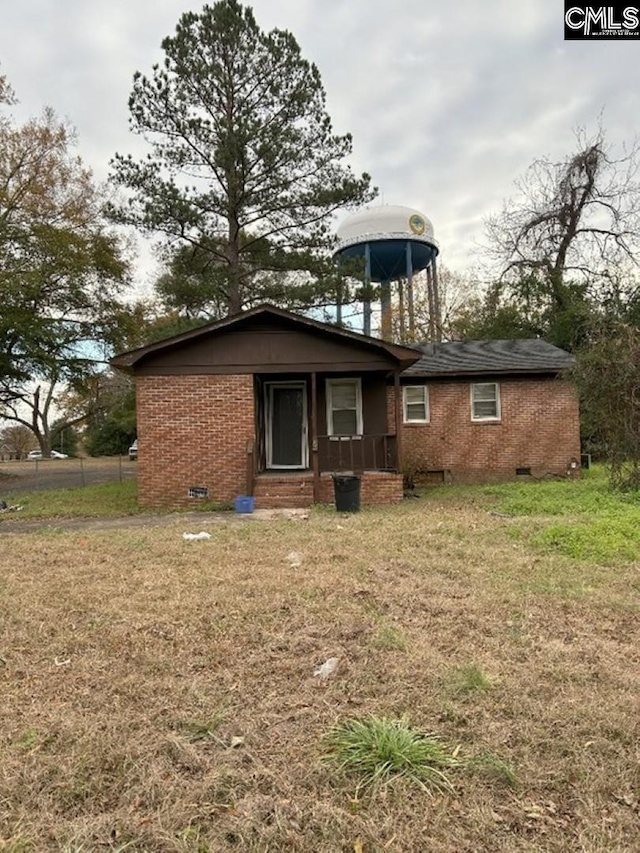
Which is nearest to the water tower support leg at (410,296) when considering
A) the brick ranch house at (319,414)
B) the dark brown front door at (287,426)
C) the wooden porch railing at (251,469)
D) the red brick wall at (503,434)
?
the brick ranch house at (319,414)

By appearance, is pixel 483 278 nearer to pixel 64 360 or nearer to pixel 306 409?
pixel 306 409

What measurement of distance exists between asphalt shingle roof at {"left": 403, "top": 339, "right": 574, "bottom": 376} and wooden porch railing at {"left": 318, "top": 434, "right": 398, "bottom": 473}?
3108 mm

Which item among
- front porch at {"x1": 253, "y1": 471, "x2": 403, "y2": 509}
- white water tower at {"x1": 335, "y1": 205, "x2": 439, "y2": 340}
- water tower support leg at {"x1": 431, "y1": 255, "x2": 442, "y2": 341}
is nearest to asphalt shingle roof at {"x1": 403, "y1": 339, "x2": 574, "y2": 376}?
front porch at {"x1": 253, "y1": 471, "x2": 403, "y2": 509}

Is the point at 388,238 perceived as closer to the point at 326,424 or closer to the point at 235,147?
the point at 235,147

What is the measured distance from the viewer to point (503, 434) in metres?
14.7

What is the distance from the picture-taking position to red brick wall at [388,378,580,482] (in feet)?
48.0

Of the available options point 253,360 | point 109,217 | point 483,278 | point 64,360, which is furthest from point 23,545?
point 483,278

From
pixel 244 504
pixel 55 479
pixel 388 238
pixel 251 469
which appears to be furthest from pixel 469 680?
pixel 388 238

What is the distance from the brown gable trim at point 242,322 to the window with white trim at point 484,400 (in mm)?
4096

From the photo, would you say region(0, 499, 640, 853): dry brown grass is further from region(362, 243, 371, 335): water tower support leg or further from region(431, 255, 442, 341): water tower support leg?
region(431, 255, 442, 341): water tower support leg

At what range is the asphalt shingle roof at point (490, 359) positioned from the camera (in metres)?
14.5

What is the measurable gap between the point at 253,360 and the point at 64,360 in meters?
13.7

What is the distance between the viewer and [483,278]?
86.2 feet

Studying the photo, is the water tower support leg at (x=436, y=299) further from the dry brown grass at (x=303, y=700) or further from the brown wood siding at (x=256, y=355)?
the dry brown grass at (x=303, y=700)
